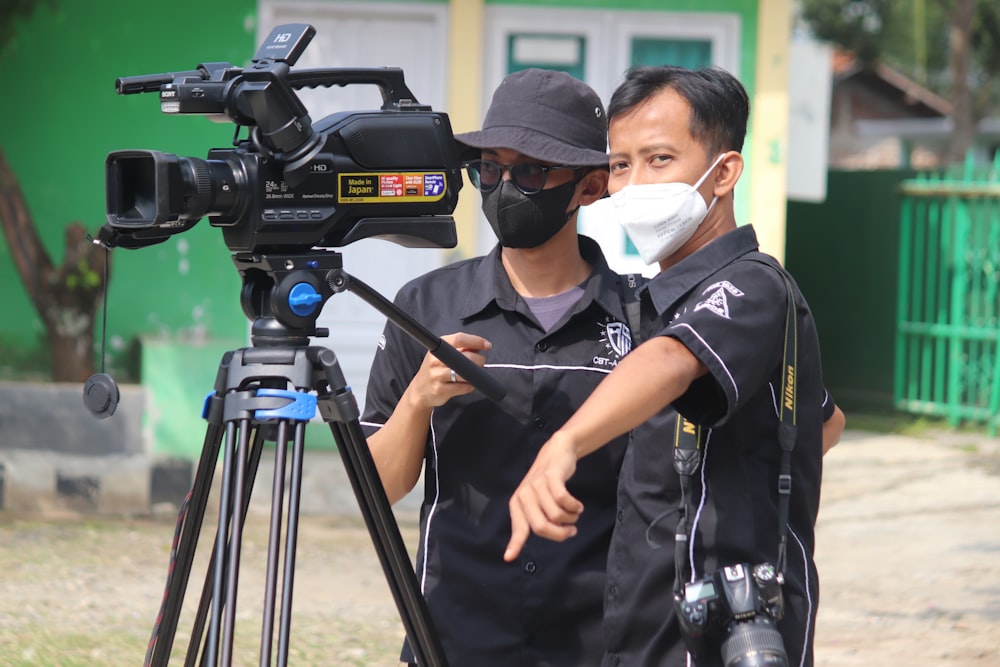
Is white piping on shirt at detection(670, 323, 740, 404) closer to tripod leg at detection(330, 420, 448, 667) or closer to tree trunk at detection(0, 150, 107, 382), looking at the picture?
tripod leg at detection(330, 420, 448, 667)

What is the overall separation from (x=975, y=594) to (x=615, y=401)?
176 inches

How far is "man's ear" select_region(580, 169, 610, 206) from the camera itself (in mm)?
2406

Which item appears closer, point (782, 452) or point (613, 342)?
point (782, 452)

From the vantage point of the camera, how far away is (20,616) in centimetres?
503

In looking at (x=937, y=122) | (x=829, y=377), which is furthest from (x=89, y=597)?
(x=937, y=122)

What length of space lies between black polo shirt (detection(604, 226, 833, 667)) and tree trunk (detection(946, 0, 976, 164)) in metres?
12.4

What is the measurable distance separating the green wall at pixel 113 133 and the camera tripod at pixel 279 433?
536 cm

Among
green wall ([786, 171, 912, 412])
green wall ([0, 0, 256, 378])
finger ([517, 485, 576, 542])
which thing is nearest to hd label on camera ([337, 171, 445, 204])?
finger ([517, 485, 576, 542])

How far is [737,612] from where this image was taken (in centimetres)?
191

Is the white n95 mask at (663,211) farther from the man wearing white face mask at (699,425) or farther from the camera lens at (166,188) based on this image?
the camera lens at (166,188)

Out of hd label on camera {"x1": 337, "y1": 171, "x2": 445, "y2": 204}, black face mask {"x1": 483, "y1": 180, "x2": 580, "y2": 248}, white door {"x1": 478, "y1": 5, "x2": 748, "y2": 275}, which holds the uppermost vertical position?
white door {"x1": 478, "y1": 5, "x2": 748, "y2": 275}

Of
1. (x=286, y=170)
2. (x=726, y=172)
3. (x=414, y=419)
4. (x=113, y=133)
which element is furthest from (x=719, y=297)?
(x=113, y=133)

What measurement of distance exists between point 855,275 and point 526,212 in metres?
9.31

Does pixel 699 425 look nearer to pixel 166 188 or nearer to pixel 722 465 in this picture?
pixel 722 465
